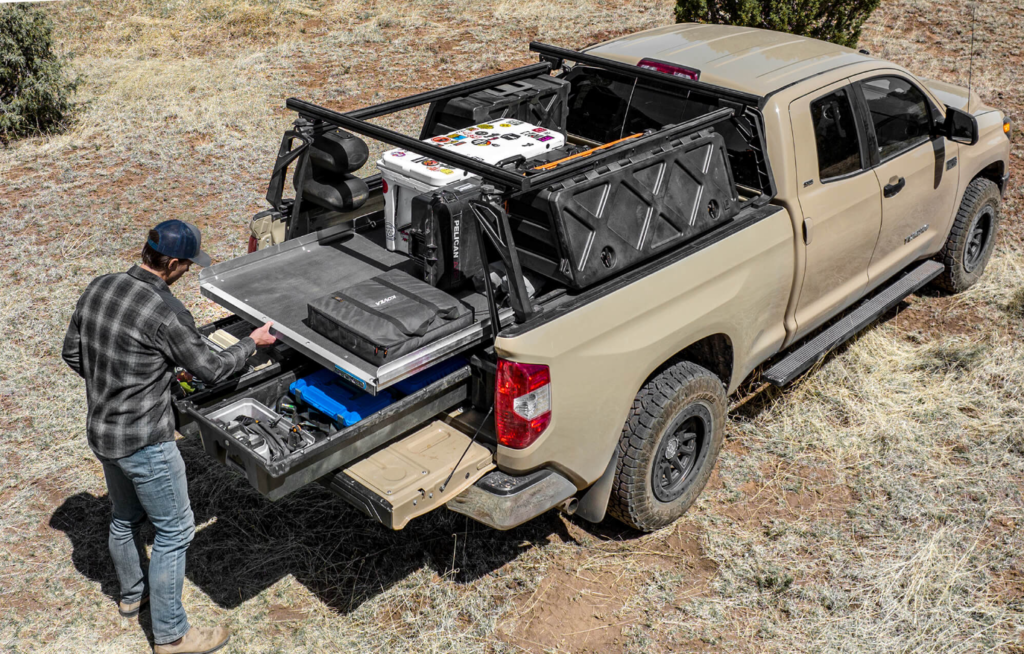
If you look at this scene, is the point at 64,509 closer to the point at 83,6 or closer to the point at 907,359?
the point at 907,359

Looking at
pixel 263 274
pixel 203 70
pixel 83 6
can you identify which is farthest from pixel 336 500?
pixel 83 6

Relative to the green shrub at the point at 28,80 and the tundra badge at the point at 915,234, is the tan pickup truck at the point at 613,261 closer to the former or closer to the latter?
the tundra badge at the point at 915,234

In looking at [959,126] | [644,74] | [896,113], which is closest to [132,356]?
[644,74]

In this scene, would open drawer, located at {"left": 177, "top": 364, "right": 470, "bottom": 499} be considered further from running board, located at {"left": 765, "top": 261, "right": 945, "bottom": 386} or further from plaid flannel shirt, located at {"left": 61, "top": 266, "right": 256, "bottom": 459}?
running board, located at {"left": 765, "top": 261, "right": 945, "bottom": 386}

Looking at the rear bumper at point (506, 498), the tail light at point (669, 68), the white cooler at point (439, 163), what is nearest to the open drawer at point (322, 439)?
the rear bumper at point (506, 498)

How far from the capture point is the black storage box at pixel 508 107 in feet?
17.8

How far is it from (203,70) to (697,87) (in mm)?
9103

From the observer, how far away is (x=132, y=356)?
3488 millimetres

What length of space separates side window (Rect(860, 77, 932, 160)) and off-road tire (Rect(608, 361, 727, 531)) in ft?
6.54

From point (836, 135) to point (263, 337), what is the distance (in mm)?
3345

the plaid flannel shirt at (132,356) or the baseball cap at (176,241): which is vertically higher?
the baseball cap at (176,241)

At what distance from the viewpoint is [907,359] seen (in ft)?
20.4

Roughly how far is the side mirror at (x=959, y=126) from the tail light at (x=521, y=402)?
3580 mm

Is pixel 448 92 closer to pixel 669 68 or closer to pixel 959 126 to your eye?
pixel 669 68
